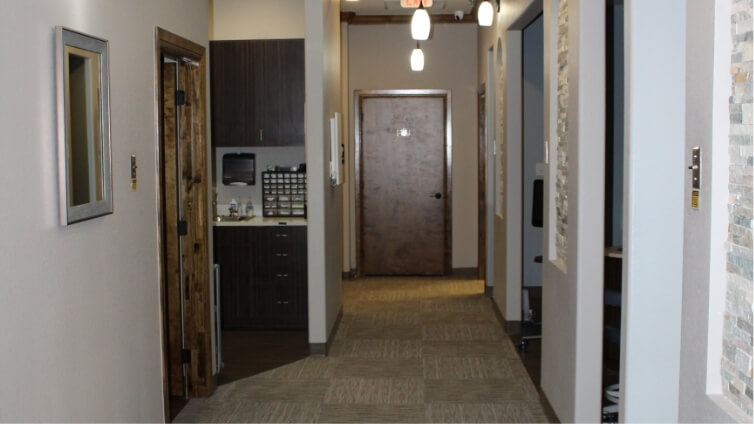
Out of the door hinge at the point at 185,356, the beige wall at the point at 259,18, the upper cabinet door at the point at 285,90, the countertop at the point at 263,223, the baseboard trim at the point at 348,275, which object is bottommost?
the baseboard trim at the point at 348,275

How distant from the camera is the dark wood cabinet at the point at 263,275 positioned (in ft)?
20.9

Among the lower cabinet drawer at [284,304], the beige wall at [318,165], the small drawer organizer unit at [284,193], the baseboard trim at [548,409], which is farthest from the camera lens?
the small drawer organizer unit at [284,193]

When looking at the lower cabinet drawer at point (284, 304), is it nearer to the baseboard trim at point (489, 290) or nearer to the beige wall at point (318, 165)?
the beige wall at point (318, 165)

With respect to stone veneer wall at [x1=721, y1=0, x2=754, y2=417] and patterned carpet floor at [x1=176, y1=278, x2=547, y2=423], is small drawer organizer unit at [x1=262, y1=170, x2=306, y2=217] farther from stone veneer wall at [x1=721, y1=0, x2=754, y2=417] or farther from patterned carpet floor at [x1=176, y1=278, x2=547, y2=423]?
stone veneer wall at [x1=721, y1=0, x2=754, y2=417]

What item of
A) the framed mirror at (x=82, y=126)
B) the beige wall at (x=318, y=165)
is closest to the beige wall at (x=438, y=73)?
the beige wall at (x=318, y=165)

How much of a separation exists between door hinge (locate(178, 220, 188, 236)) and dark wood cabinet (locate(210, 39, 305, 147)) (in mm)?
1897

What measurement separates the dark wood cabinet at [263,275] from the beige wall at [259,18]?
1.77 meters

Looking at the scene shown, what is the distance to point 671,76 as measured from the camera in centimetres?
268

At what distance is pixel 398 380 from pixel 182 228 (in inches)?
67.0

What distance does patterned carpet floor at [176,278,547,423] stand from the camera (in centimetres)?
445

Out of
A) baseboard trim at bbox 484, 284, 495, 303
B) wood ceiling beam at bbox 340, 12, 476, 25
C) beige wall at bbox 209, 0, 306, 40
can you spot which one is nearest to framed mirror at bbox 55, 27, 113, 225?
beige wall at bbox 209, 0, 306, 40

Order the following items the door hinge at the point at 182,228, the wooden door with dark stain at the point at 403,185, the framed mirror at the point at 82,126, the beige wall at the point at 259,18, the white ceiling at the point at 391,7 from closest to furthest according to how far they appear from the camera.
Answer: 1. the framed mirror at the point at 82,126
2. the door hinge at the point at 182,228
3. the beige wall at the point at 259,18
4. the white ceiling at the point at 391,7
5. the wooden door with dark stain at the point at 403,185

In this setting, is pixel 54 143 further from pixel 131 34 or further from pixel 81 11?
pixel 131 34

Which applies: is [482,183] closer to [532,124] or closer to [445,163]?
[445,163]
